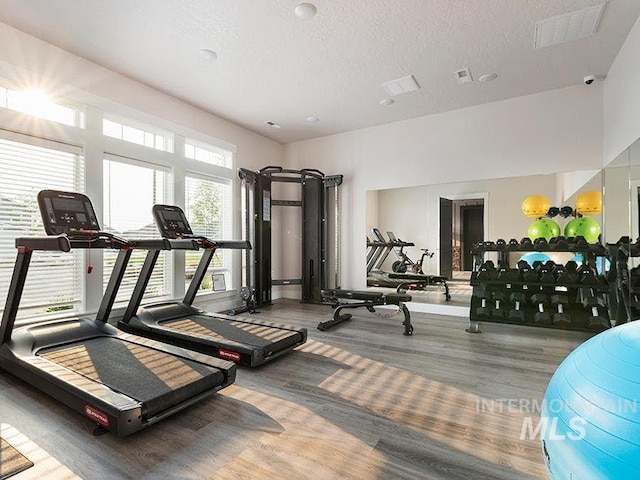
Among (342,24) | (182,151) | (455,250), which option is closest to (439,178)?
(455,250)

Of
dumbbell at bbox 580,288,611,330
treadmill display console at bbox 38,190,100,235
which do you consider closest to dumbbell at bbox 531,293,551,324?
dumbbell at bbox 580,288,611,330

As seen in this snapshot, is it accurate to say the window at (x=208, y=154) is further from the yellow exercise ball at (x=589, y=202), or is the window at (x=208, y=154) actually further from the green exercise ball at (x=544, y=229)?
the yellow exercise ball at (x=589, y=202)

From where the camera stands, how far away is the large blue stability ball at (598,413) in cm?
92

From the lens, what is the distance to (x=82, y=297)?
3641mm

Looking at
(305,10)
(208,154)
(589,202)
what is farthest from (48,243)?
(589,202)

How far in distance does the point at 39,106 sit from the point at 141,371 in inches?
116

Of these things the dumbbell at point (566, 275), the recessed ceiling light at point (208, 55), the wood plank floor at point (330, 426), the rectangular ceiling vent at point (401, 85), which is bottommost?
the wood plank floor at point (330, 426)

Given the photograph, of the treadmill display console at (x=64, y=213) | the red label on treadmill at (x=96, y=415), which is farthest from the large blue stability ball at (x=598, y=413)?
the treadmill display console at (x=64, y=213)

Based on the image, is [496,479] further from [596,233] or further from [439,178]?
[439,178]

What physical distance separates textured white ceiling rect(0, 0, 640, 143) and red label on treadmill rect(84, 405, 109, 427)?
3.02m

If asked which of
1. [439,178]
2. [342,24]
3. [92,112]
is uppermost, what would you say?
[342,24]

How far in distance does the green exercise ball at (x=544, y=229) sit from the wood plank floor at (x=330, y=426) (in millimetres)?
1684

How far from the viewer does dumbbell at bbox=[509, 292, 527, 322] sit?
12.5 feet

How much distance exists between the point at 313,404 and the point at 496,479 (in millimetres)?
1119
